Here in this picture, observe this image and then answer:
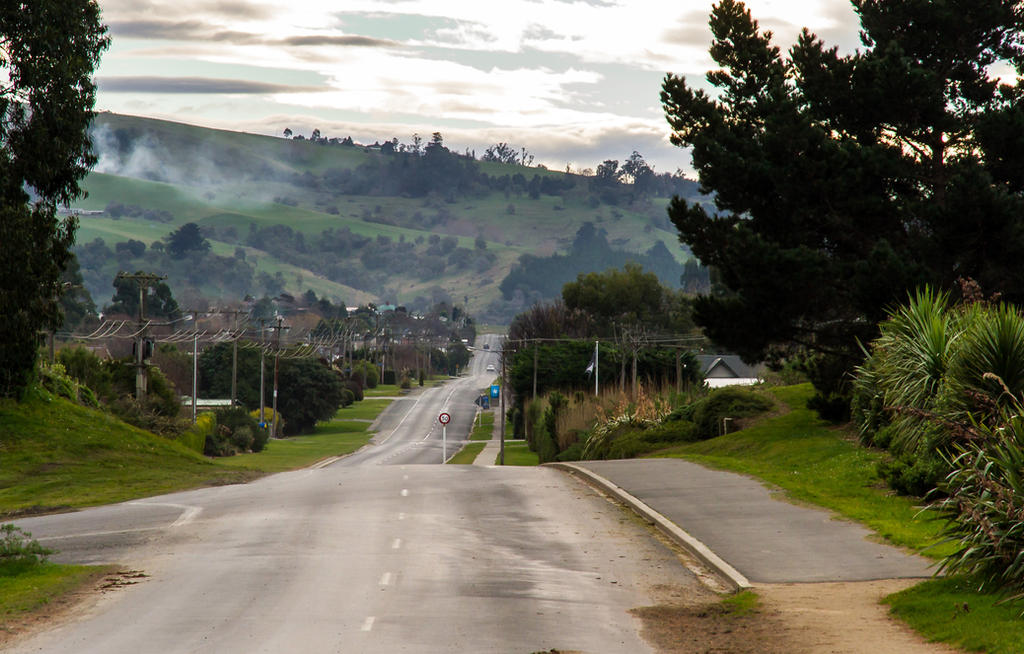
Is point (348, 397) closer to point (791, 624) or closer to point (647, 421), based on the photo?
point (647, 421)

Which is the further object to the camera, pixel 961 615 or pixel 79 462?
pixel 79 462

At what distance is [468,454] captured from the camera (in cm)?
8081

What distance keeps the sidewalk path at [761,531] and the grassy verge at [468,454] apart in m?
43.0

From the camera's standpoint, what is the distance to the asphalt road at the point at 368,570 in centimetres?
1211

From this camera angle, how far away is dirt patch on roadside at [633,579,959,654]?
11586 mm

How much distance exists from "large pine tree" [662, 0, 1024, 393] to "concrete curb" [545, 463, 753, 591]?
323 inches

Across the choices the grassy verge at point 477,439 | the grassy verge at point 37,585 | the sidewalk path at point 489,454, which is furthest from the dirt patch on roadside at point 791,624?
the grassy verge at point 477,439

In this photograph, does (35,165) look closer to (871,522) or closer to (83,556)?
(83,556)

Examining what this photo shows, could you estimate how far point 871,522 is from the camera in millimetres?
18578

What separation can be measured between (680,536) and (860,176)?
16163mm

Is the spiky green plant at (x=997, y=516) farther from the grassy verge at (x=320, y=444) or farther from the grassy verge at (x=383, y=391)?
the grassy verge at (x=383, y=391)

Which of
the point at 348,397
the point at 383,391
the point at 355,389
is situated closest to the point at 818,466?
the point at 348,397

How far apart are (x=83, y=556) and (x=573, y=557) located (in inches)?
300

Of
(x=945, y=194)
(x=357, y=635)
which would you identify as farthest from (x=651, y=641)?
(x=945, y=194)
